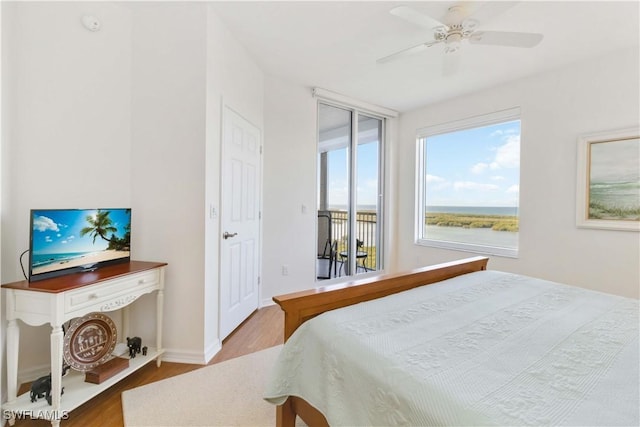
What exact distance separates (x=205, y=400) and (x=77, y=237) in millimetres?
1220

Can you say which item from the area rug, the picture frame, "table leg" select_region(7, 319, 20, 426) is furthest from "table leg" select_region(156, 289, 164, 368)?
the picture frame

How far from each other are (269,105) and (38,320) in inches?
105

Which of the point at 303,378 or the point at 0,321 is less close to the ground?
the point at 0,321

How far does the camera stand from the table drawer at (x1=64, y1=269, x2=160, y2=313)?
148 cm

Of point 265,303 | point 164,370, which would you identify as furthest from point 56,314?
point 265,303

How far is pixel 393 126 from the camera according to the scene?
14.8ft

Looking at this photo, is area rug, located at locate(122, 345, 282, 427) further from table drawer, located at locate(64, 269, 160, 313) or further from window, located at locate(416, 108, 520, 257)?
window, located at locate(416, 108, 520, 257)

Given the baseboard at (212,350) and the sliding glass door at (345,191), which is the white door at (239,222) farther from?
the sliding glass door at (345,191)

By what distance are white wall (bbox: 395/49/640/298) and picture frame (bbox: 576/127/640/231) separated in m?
0.07

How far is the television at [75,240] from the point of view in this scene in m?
1.50

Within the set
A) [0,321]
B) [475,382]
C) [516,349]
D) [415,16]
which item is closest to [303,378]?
[475,382]

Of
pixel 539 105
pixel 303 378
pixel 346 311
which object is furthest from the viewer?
pixel 539 105

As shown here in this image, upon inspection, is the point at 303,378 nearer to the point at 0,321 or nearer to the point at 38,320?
the point at 38,320

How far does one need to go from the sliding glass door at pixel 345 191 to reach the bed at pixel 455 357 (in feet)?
7.64
